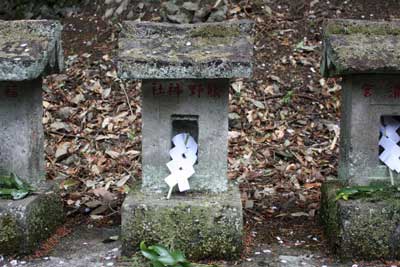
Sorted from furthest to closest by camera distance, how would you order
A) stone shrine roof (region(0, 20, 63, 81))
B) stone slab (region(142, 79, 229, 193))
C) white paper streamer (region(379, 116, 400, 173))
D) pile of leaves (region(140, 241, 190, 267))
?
white paper streamer (region(379, 116, 400, 173))
stone slab (region(142, 79, 229, 193))
stone shrine roof (region(0, 20, 63, 81))
pile of leaves (region(140, 241, 190, 267))

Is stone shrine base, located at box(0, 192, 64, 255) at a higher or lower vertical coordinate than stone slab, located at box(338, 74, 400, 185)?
lower

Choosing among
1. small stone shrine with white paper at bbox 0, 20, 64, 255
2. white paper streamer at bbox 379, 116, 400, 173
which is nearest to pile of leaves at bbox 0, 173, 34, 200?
small stone shrine with white paper at bbox 0, 20, 64, 255

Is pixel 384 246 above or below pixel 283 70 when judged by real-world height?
below

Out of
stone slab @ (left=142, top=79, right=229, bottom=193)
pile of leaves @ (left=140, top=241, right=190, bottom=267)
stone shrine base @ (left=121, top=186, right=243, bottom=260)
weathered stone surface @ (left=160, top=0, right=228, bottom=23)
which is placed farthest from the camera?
weathered stone surface @ (left=160, top=0, right=228, bottom=23)

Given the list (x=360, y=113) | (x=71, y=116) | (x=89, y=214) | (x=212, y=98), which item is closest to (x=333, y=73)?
(x=360, y=113)

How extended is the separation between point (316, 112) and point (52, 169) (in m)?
3.10

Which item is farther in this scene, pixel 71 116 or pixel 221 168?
pixel 71 116

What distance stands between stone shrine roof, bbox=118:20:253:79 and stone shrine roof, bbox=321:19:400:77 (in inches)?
25.1

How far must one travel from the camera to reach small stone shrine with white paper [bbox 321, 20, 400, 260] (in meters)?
4.82

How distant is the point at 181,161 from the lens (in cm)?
505

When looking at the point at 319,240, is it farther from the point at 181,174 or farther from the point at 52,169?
the point at 52,169

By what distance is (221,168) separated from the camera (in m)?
5.12

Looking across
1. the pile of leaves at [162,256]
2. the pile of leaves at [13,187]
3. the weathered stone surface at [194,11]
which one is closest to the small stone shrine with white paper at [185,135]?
the pile of leaves at [162,256]

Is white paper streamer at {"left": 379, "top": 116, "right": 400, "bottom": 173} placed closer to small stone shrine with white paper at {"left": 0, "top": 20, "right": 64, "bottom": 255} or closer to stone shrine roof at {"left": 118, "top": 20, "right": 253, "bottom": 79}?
stone shrine roof at {"left": 118, "top": 20, "right": 253, "bottom": 79}
